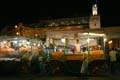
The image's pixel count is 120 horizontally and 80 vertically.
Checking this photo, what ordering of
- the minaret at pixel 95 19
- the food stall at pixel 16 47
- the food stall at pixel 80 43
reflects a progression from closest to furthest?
1. the food stall at pixel 80 43
2. the food stall at pixel 16 47
3. the minaret at pixel 95 19

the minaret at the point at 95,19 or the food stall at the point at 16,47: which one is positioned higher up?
the minaret at the point at 95,19

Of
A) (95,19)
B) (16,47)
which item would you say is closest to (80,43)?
(16,47)

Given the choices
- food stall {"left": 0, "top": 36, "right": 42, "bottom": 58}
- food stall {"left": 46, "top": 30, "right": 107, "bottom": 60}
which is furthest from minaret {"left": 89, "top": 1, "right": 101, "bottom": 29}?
food stall {"left": 0, "top": 36, "right": 42, "bottom": 58}

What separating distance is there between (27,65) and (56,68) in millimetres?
2127

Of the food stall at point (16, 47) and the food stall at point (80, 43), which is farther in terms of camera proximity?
the food stall at point (16, 47)

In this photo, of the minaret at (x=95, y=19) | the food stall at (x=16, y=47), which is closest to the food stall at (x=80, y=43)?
the food stall at (x=16, y=47)

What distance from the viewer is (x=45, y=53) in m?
22.1

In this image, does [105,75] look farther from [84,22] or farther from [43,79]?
[84,22]

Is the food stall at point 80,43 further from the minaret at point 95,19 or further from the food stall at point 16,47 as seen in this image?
the minaret at point 95,19

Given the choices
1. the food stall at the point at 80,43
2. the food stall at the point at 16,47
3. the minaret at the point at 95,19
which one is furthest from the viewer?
the minaret at the point at 95,19

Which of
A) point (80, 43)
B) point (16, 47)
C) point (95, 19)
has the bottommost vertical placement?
point (16, 47)

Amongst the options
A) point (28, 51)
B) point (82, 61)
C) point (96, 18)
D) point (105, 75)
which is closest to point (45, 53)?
point (28, 51)

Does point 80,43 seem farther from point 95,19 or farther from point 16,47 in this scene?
point 95,19

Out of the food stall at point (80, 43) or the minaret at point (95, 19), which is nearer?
the food stall at point (80, 43)
